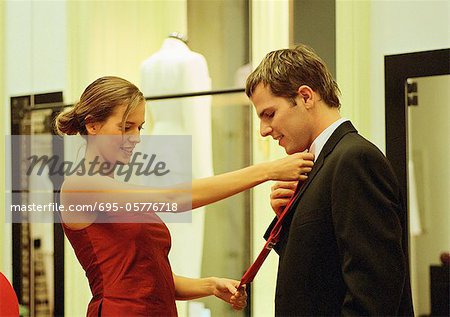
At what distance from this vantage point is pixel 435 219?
2.49m

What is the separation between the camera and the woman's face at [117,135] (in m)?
1.92

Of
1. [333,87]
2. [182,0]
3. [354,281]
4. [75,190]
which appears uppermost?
[182,0]

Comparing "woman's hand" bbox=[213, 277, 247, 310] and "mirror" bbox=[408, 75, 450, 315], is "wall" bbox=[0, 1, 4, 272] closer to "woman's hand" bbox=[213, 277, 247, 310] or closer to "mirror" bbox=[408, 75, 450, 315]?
"woman's hand" bbox=[213, 277, 247, 310]

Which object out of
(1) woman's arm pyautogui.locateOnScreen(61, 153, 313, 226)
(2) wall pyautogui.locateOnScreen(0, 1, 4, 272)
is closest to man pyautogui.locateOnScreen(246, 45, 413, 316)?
(1) woman's arm pyautogui.locateOnScreen(61, 153, 313, 226)

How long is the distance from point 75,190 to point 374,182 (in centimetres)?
85

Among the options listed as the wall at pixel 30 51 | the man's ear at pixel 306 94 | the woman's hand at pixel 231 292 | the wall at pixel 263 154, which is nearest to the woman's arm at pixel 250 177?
the man's ear at pixel 306 94

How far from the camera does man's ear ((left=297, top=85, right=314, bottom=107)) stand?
5.20ft

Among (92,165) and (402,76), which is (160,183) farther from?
(402,76)

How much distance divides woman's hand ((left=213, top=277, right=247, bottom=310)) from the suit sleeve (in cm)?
55

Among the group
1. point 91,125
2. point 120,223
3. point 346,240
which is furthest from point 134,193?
point 346,240

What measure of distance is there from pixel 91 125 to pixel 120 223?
276mm

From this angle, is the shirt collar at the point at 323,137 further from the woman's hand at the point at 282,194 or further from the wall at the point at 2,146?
the wall at the point at 2,146

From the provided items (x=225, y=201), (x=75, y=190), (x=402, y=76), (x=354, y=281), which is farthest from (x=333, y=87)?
(x=225, y=201)

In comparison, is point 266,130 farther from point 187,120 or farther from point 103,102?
point 187,120
